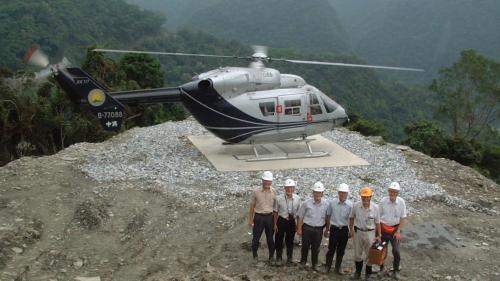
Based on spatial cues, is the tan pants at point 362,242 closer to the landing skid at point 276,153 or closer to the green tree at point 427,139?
the landing skid at point 276,153

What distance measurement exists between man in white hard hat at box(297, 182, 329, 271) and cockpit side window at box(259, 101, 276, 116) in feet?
21.8

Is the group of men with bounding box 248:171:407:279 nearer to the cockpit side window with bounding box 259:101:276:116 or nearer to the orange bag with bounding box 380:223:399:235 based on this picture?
the orange bag with bounding box 380:223:399:235

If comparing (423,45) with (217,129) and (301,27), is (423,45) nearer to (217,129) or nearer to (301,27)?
(301,27)

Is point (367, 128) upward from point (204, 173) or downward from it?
downward

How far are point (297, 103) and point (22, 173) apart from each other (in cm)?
723

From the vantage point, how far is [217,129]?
14258 mm

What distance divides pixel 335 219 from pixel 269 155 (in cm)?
720

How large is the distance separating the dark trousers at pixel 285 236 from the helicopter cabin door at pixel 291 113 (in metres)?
6.45

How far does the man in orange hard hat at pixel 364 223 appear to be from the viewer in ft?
24.7

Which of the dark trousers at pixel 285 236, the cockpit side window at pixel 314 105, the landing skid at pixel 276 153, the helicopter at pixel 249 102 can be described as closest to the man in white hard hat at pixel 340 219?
the dark trousers at pixel 285 236

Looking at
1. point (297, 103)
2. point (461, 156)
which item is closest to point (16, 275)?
point (297, 103)

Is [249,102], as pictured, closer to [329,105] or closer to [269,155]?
[269,155]

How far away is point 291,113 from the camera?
14500 millimetres

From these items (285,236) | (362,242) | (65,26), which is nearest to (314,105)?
(285,236)
